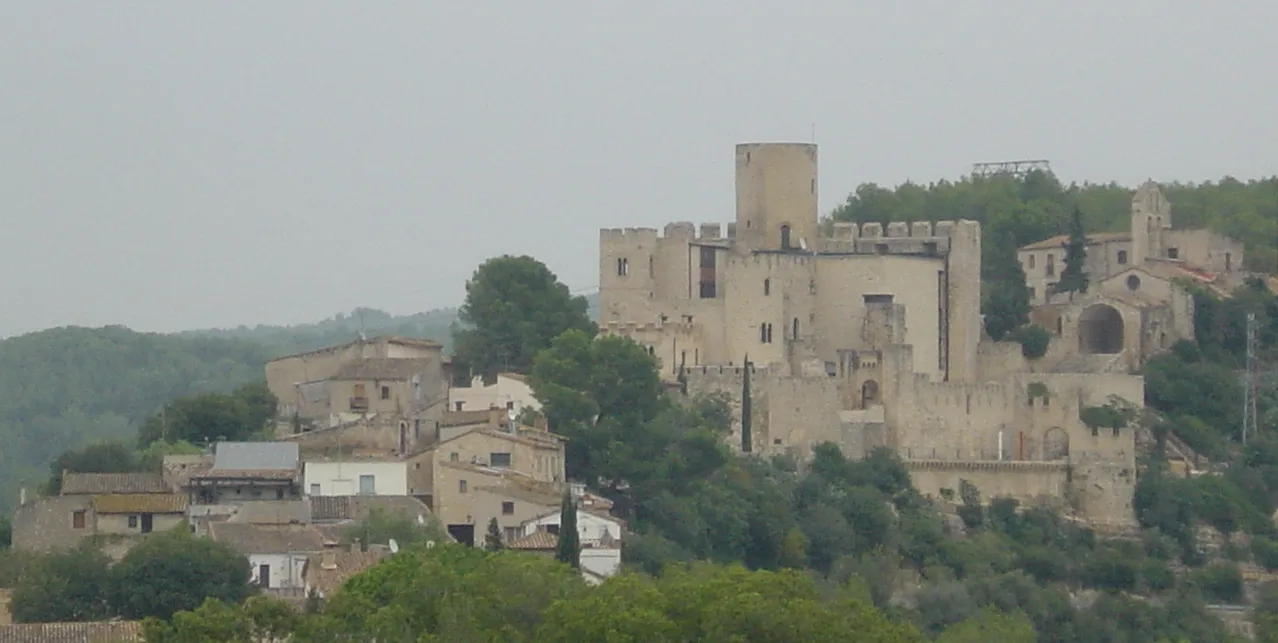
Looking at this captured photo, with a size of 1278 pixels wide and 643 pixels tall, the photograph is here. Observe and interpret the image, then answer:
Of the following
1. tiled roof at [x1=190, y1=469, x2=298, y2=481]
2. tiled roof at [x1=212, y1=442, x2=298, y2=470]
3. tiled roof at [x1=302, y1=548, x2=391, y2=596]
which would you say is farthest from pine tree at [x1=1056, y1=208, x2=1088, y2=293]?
tiled roof at [x1=302, y1=548, x2=391, y2=596]

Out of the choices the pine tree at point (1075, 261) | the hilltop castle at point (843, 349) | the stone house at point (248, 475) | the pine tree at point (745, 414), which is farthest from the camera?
the pine tree at point (1075, 261)

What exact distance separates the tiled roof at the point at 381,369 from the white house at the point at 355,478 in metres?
5.40

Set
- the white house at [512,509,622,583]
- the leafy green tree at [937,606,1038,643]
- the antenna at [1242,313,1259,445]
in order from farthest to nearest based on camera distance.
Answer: the antenna at [1242,313,1259,445], the leafy green tree at [937,606,1038,643], the white house at [512,509,622,583]

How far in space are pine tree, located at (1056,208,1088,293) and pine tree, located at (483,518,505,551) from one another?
905 inches

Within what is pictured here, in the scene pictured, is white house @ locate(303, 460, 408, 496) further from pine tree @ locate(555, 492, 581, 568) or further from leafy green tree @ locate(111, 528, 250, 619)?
leafy green tree @ locate(111, 528, 250, 619)

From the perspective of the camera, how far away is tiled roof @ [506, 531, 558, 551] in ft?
177

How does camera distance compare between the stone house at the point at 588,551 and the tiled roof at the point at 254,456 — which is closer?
the stone house at the point at 588,551

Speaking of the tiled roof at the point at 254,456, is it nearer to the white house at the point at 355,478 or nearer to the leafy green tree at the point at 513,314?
the white house at the point at 355,478

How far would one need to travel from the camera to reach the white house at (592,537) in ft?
179

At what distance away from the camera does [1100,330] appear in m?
73.4

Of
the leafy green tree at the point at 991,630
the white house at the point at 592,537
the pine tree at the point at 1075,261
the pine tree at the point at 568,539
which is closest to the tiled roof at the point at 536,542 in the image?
the white house at the point at 592,537

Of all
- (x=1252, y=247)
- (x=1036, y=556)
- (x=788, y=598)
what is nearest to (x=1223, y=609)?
(x=1036, y=556)

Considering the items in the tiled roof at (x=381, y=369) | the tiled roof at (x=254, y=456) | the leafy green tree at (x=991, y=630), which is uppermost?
the tiled roof at (x=381, y=369)

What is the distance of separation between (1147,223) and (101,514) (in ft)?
93.2
